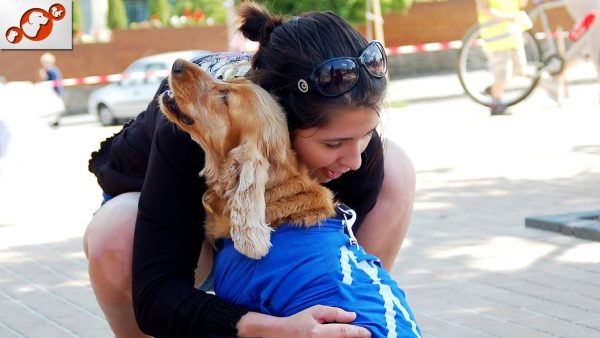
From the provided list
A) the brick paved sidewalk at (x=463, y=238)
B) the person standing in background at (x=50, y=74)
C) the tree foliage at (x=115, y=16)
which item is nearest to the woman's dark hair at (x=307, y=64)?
the brick paved sidewalk at (x=463, y=238)

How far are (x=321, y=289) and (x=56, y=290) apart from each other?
3006mm

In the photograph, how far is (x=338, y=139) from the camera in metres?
3.00

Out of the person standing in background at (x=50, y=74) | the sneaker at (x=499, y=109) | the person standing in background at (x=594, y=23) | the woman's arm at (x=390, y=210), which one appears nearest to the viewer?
the woman's arm at (x=390, y=210)

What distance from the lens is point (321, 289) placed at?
2.84 meters

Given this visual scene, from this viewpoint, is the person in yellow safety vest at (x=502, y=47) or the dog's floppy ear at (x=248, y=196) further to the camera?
the person in yellow safety vest at (x=502, y=47)

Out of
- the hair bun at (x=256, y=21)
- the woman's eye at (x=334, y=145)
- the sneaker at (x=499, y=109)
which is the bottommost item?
the sneaker at (x=499, y=109)

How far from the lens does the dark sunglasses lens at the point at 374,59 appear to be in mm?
3027

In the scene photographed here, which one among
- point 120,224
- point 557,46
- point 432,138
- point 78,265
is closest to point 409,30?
point 557,46

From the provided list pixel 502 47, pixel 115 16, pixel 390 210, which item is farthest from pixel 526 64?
pixel 115 16

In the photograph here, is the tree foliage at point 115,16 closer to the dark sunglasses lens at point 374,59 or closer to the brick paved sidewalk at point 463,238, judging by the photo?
the brick paved sidewalk at point 463,238

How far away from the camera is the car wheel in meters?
21.7

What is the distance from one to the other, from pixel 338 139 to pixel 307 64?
0.24 m

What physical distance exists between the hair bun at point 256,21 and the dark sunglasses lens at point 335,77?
10.9 inches

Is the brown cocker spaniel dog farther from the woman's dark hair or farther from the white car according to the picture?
the white car
